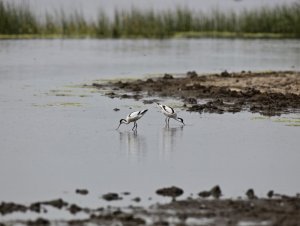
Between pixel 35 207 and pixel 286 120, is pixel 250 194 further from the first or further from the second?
pixel 286 120

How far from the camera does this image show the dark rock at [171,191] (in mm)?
10391

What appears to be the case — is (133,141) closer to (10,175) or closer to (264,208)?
(10,175)

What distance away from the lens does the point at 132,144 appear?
14047 mm

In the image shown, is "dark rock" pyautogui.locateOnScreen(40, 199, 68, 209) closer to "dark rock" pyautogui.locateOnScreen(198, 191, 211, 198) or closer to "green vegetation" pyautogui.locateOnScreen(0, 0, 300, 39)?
"dark rock" pyautogui.locateOnScreen(198, 191, 211, 198)

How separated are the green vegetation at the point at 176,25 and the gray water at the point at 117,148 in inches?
756

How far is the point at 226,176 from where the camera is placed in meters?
11.6

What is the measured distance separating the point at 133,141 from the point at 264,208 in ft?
16.2

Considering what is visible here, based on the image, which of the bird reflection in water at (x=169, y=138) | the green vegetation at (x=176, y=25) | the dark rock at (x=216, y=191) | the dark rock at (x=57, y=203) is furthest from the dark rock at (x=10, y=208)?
the green vegetation at (x=176, y=25)

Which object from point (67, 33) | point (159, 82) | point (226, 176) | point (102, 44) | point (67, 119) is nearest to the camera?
point (226, 176)

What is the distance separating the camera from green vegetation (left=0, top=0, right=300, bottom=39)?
44875 millimetres

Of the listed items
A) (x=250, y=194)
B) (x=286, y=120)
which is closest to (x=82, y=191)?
(x=250, y=194)

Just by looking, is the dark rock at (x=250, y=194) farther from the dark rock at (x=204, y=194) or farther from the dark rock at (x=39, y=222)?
the dark rock at (x=39, y=222)

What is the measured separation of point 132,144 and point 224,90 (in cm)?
739

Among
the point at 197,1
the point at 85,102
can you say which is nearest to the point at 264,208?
the point at 85,102
